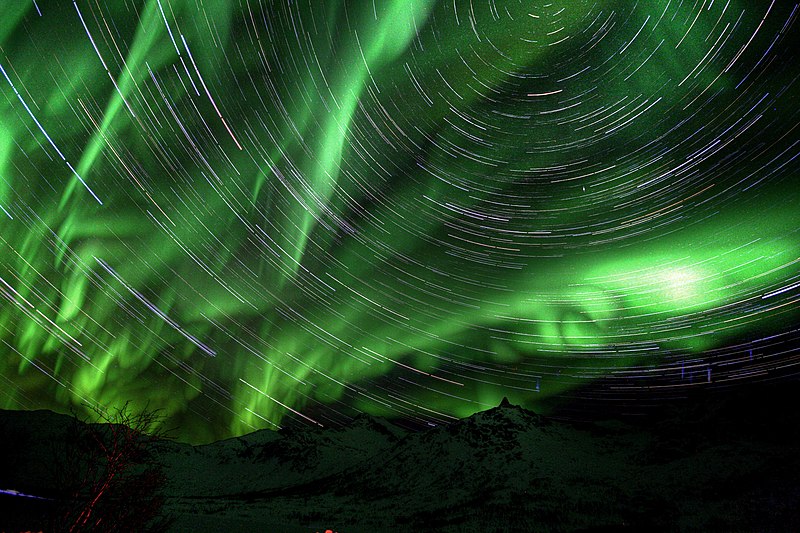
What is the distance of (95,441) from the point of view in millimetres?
10812

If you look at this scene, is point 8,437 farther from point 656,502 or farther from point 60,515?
point 656,502

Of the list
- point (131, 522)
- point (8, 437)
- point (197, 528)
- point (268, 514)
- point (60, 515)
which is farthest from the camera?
point (268, 514)

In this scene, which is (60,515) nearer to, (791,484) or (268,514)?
(268,514)

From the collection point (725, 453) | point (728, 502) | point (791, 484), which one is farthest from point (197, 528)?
point (725, 453)

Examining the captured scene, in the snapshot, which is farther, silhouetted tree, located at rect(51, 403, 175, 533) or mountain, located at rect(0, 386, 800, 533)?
mountain, located at rect(0, 386, 800, 533)

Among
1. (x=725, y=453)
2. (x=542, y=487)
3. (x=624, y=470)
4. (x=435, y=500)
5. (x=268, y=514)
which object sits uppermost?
(x=725, y=453)

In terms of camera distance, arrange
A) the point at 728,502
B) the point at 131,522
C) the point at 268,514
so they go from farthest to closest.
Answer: the point at 268,514, the point at 728,502, the point at 131,522

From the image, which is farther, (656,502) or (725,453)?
(725,453)

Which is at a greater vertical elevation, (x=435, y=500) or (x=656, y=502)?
(x=656, y=502)

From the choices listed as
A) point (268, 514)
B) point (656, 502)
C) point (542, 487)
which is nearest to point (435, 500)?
point (542, 487)

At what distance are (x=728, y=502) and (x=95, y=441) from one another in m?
134

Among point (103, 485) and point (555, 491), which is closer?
point (103, 485)

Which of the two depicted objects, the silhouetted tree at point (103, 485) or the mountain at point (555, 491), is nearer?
the silhouetted tree at point (103, 485)

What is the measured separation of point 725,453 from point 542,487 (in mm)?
69368
